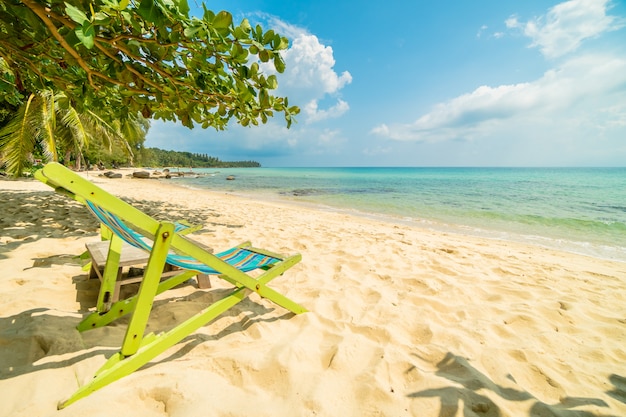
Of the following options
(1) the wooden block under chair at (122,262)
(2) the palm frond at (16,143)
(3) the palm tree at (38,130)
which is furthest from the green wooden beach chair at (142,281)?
(2) the palm frond at (16,143)

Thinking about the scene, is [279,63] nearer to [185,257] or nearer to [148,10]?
[148,10]

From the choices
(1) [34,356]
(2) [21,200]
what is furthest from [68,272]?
(2) [21,200]

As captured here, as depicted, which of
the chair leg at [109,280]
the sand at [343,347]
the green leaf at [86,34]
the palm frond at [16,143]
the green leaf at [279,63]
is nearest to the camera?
the sand at [343,347]

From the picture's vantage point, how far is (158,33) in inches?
82.0

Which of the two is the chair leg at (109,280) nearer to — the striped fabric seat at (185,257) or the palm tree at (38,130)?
the striped fabric seat at (185,257)

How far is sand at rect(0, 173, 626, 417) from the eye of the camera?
1.37m

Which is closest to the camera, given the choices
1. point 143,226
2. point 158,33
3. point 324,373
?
point 143,226

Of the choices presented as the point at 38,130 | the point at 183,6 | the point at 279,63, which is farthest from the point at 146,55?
the point at 38,130

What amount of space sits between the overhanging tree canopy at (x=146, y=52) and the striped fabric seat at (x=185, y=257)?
0.98 m

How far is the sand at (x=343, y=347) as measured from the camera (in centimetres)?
137

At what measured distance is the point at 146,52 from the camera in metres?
2.63

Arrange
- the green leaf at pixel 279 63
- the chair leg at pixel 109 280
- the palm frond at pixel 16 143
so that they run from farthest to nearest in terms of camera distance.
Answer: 1. the palm frond at pixel 16 143
2. the green leaf at pixel 279 63
3. the chair leg at pixel 109 280

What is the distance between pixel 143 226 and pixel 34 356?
1199 mm

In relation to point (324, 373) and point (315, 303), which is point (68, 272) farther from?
point (324, 373)
